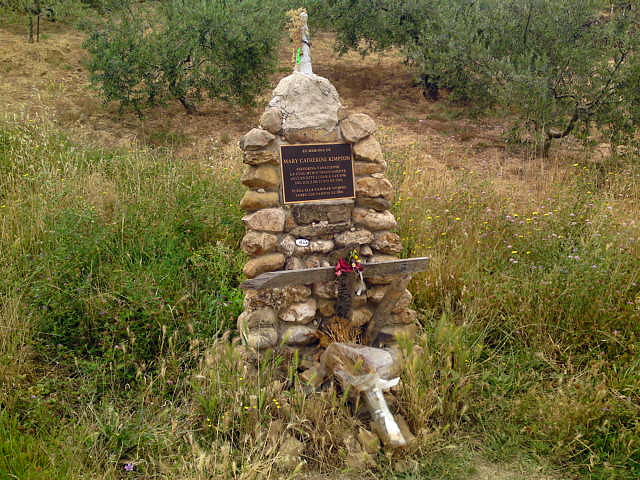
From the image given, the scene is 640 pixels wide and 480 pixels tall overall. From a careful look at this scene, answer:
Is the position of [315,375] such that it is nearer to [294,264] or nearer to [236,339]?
[236,339]

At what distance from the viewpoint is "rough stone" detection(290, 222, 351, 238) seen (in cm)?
378

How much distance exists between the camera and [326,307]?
12.9 ft

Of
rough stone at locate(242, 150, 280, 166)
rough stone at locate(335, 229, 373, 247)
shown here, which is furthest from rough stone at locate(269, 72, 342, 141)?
rough stone at locate(335, 229, 373, 247)

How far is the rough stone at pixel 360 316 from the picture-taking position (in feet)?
12.9

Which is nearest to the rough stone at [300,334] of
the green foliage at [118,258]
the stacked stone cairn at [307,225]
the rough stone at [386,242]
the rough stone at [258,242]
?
the stacked stone cairn at [307,225]

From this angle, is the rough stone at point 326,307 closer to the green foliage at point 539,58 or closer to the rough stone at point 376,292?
the rough stone at point 376,292

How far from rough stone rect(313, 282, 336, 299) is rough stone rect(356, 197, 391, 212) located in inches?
27.6

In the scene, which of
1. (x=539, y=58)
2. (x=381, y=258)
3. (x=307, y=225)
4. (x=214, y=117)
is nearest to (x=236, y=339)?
(x=307, y=225)

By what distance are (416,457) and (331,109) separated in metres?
2.59

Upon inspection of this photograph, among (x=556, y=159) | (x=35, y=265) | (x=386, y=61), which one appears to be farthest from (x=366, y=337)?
(x=386, y=61)

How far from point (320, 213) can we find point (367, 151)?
64 centimetres

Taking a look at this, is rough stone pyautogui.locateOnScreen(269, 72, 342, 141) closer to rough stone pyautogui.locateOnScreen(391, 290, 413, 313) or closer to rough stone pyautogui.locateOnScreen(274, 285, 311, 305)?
rough stone pyautogui.locateOnScreen(274, 285, 311, 305)

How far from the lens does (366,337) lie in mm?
3920

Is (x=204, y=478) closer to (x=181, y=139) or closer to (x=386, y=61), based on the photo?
(x=181, y=139)
